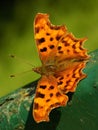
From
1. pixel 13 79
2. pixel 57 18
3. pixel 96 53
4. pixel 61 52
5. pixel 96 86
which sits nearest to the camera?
pixel 96 86

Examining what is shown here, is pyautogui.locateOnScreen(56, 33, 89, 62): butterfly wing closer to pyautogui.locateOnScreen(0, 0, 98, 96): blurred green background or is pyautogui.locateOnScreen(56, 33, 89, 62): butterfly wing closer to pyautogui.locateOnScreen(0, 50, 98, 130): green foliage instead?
pyautogui.locateOnScreen(0, 50, 98, 130): green foliage

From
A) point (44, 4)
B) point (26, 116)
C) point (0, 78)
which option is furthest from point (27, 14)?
point (26, 116)

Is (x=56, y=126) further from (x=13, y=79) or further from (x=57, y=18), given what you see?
(x=57, y=18)

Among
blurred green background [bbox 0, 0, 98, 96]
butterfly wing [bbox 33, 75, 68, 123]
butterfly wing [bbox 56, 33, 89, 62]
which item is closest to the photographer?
butterfly wing [bbox 33, 75, 68, 123]

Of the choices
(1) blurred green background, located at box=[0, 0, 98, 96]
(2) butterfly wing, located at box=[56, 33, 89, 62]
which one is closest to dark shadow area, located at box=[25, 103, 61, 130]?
(2) butterfly wing, located at box=[56, 33, 89, 62]

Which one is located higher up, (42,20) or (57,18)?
(42,20)

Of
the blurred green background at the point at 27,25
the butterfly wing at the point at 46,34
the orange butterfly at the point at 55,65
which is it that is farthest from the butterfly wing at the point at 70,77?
the blurred green background at the point at 27,25

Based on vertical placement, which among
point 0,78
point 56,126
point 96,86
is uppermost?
point 96,86

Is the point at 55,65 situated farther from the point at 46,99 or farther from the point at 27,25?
the point at 27,25

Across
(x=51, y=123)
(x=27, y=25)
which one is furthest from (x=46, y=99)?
(x=27, y=25)
